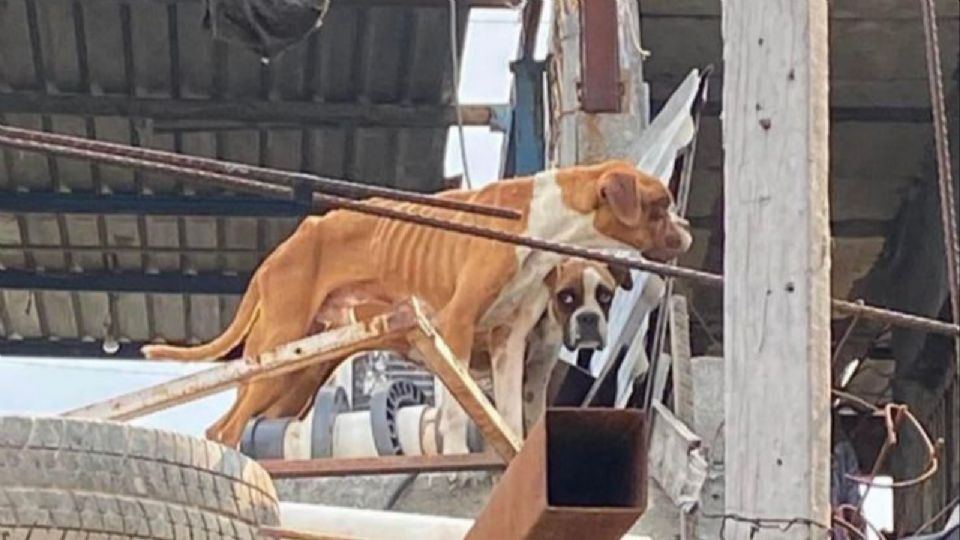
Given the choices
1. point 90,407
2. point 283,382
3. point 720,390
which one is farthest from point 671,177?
point 90,407

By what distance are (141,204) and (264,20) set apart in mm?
3223

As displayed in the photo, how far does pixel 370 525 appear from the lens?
7105mm

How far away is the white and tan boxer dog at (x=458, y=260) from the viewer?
28.0 ft

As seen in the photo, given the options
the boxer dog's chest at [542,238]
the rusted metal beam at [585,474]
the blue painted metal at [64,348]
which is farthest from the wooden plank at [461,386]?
the blue painted metal at [64,348]

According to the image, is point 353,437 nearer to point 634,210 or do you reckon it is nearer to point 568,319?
point 568,319

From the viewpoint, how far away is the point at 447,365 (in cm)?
802

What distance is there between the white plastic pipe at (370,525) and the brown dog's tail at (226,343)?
2.19 m

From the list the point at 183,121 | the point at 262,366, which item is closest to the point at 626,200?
the point at 262,366

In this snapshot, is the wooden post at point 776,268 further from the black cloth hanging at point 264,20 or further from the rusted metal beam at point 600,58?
the black cloth hanging at point 264,20

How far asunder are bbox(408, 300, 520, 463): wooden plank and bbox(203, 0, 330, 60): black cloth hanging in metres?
3.42

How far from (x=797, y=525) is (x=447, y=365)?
7.79 ft

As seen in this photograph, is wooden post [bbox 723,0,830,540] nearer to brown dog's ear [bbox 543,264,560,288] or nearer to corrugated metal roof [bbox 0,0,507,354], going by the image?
brown dog's ear [bbox 543,264,560,288]

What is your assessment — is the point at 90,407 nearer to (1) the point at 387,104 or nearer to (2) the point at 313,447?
(2) the point at 313,447

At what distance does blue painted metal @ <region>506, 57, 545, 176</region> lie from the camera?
41.6 feet
